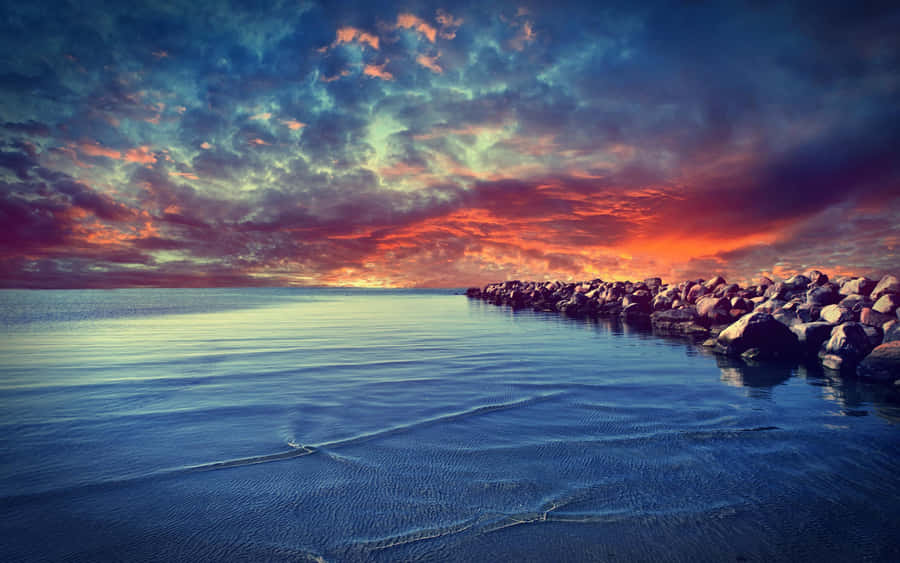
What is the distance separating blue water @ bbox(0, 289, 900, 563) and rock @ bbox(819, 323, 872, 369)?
1.67 m

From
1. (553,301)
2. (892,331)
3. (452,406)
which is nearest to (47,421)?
(452,406)

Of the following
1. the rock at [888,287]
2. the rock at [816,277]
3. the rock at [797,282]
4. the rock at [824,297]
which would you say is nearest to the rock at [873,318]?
the rock at [888,287]

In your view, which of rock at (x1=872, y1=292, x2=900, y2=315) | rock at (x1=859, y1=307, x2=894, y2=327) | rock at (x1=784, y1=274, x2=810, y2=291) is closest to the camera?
rock at (x1=859, y1=307, x2=894, y2=327)

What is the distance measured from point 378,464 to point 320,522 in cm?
125

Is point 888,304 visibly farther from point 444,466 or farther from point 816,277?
point 444,466

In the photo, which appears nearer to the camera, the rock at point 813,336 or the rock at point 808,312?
the rock at point 813,336

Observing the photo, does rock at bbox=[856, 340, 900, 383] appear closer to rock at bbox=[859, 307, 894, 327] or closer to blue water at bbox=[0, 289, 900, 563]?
blue water at bbox=[0, 289, 900, 563]

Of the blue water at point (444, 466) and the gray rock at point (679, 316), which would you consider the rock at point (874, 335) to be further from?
the gray rock at point (679, 316)

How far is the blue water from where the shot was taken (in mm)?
3373

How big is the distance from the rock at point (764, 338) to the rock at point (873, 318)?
7.38 feet

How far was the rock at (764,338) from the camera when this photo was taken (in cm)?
1287

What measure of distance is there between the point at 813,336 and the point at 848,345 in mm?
2044

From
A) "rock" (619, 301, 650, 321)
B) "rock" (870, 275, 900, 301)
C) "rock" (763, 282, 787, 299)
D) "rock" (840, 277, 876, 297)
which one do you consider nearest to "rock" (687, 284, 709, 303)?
"rock" (619, 301, 650, 321)

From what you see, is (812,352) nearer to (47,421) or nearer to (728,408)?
(728,408)
